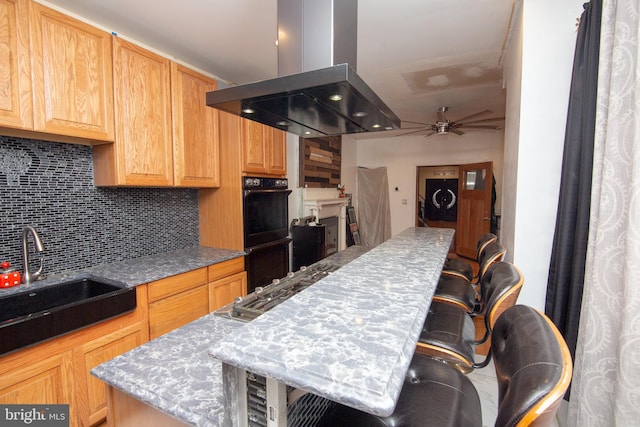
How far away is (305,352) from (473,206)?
5604mm

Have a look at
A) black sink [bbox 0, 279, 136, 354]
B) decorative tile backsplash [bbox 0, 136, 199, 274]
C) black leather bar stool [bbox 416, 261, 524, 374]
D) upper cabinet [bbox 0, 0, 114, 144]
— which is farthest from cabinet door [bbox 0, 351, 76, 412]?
black leather bar stool [bbox 416, 261, 524, 374]

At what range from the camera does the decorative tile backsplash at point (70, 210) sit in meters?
1.71

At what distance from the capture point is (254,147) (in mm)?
2744

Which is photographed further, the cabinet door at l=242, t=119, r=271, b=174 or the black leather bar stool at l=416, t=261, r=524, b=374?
the cabinet door at l=242, t=119, r=271, b=174

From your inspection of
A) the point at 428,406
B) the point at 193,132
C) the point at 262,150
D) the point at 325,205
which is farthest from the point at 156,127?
the point at 325,205

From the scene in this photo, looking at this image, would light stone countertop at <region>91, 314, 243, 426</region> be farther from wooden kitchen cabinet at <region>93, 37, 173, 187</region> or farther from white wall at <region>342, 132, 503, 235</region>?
white wall at <region>342, 132, 503, 235</region>

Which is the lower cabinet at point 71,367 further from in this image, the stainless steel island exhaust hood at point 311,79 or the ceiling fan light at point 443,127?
the ceiling fan light at point 443,127

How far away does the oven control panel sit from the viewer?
2611mm

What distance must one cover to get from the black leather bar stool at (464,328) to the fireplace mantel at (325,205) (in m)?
2.60

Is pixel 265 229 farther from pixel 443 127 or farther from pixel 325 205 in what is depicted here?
pixel 443 127

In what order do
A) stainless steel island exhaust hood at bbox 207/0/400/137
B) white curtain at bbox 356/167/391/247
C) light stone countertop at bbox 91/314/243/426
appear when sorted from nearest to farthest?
1. light stone countertop at bbox 91/314/243/426
2. stainless steel island exhaust hood at bbox 207/0/400/137
3. white curtain at bbox 356/167/391/247

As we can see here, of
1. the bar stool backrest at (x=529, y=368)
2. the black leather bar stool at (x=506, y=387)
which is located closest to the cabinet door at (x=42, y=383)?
the black leather bar stool at (x=506, y=387)

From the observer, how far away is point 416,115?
449 centimetres

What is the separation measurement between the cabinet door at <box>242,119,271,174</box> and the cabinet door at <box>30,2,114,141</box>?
1026 millimetres
